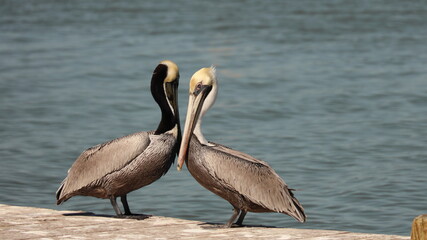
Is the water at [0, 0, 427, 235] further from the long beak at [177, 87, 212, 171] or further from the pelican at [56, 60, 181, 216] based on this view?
the long beak at [177, 87, 212, 171]

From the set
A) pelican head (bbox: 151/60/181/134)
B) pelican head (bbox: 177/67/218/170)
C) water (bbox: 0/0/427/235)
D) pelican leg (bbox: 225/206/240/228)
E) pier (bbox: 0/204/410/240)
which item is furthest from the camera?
water (bbox: 0/0/427/235)

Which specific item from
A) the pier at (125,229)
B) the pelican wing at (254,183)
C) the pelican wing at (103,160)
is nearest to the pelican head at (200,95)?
the pelican wing at (254,183)

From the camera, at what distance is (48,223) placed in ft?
18.5

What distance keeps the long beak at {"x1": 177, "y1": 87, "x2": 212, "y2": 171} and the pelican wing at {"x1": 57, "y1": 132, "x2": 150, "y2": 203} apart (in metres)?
0.37

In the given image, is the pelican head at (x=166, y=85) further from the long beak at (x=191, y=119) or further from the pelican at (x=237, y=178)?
the pelican at (x=237, y=178)

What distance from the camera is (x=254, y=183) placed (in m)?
5.71

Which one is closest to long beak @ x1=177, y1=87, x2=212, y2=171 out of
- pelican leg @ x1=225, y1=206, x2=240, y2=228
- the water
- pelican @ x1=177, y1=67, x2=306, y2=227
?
pelican @ x1=177, y1=67, x2=306, y2=227

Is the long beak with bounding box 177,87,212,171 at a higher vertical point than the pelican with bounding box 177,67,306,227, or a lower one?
higher

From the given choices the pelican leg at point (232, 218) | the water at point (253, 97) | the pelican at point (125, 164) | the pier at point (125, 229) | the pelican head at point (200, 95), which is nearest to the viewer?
the pier at point (125, 229)

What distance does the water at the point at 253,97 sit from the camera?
8.52 meters

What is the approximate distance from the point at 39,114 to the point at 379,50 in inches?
271

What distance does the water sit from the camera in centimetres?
Answer: 852

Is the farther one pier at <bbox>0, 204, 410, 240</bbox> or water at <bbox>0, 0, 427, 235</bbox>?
water at <bbox>0, 0, 427, 235</bbox>

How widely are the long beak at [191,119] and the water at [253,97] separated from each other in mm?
2035
